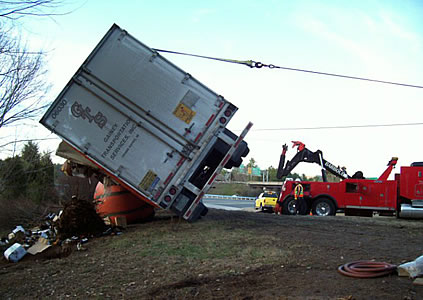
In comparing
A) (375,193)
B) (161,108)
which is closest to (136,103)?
(161,108)

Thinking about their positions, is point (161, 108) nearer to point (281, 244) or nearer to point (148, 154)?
point (148, 154)

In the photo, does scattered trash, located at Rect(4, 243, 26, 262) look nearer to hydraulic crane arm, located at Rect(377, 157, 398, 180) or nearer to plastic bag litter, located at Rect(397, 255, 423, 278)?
plastic bag litter, located at Rect(397, 255, 423, 278)

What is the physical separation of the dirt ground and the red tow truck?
586 centimetres

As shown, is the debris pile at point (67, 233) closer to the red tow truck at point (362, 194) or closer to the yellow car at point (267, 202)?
the red tow truck at point (362, 194)

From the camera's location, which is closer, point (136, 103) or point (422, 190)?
point (136, 103)

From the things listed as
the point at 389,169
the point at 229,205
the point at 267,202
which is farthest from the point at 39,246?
the point at 229,205

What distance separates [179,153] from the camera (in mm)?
8172

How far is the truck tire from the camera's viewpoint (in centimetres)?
1528

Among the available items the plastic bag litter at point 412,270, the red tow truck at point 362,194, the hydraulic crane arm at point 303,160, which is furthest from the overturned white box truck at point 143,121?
the hydraulic crane arm at point 303,160

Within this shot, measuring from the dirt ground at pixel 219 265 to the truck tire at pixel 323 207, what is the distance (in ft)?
21.4

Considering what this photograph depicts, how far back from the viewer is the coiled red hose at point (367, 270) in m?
4.48

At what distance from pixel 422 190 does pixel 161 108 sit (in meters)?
10.5

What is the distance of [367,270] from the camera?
457 cm

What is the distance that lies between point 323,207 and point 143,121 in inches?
389
